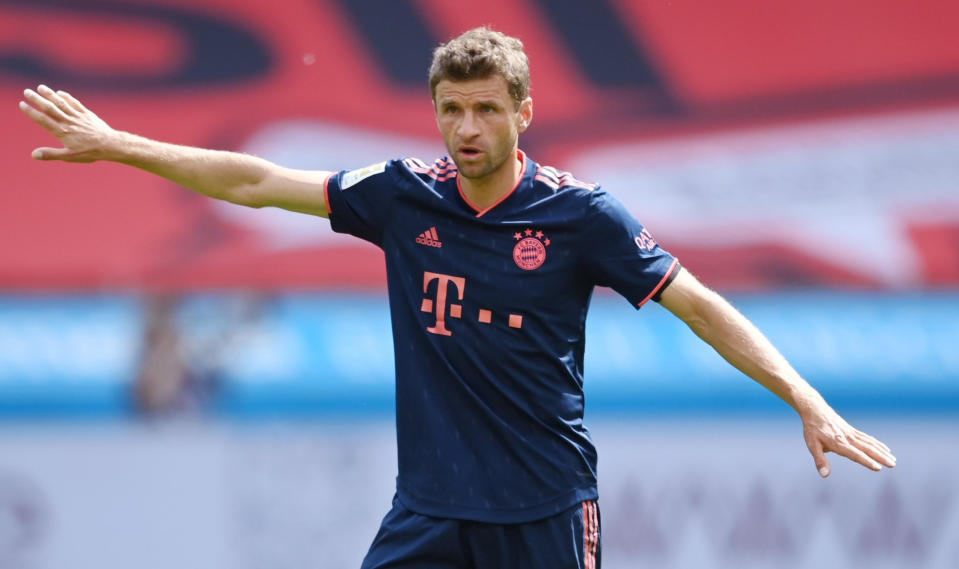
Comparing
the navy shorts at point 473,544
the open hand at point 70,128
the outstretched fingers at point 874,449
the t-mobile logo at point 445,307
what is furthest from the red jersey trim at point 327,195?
the outstretched fingers at point 874,449

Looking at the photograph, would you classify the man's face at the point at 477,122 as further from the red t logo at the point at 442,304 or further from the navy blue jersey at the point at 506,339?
the red t logo at the point at 442,304

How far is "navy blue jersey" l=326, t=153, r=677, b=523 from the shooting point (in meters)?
3.84

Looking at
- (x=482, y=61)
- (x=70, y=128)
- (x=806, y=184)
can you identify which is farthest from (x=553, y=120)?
(x=70, y=128)

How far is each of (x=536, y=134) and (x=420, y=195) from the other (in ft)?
14.2

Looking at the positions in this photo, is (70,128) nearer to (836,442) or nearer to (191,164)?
(191,164)

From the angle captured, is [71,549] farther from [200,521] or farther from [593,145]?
[593,145]

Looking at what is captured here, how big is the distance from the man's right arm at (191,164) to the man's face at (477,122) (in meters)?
0.50

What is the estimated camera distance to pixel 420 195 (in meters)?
4.01

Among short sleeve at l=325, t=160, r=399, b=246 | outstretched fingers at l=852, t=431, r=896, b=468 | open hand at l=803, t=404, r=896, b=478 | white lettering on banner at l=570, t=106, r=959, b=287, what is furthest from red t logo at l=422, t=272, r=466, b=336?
white lettering on banner at l=570, t=106, r=959, b=287

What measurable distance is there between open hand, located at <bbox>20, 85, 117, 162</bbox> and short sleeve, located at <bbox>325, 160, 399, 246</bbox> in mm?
682

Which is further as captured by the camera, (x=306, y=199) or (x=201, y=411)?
(x=201, y=411)

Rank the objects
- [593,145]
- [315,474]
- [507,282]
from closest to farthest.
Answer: [507,282] < [315,474] < [593,145]

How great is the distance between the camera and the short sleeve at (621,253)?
388 centimetres

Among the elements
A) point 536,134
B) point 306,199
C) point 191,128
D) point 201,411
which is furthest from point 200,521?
point 306,199
